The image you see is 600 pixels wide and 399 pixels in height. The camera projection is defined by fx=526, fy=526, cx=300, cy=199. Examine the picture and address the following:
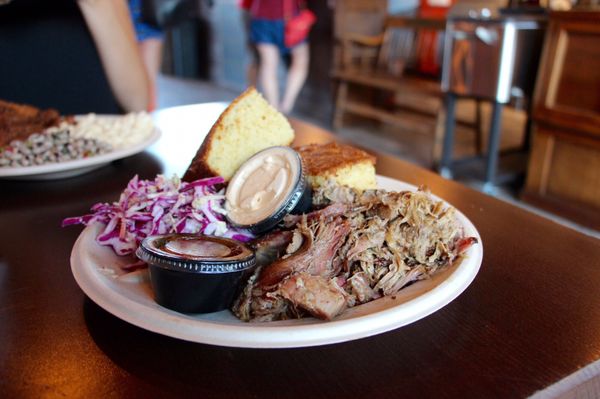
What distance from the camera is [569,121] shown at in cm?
346

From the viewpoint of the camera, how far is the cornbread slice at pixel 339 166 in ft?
3.72

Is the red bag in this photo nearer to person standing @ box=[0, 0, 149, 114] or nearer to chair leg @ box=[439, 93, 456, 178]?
chair leg @ box=[439, 93, 456, 178]

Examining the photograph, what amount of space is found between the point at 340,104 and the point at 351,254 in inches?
206

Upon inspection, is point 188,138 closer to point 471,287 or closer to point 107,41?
point 107,41

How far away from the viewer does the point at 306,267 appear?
0.87m

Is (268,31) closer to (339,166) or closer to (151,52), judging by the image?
(151,52)

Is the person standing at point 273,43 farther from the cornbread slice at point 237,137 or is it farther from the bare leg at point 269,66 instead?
the cornbread slice at point 237,137

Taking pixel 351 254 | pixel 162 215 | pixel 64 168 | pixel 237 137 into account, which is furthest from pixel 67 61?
pixel 351 254

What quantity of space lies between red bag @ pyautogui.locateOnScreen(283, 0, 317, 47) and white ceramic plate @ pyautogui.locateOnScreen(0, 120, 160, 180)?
4.24m

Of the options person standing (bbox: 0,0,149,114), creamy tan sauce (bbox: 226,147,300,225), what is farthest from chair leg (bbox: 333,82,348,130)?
creamy tan sauce (bbox: 226,147,300,225)


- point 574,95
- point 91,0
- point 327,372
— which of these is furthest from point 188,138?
point 574,95

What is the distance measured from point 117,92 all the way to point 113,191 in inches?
41.8

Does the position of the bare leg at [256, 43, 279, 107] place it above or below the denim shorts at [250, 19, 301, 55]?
below

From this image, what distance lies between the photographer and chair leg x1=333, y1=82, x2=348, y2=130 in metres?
5.89
